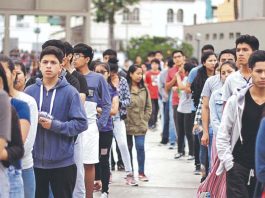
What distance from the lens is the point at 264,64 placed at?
7574mm

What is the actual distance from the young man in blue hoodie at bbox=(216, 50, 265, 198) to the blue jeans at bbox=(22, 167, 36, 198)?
1.66 metres

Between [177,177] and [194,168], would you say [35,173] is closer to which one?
[177,177]

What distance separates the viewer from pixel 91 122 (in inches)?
391

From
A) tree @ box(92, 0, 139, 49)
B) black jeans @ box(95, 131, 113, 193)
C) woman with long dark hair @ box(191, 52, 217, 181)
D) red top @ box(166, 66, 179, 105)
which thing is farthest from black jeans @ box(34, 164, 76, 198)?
tree @ box(92, 0, 139, 49)

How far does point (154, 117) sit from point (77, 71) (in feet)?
38.9

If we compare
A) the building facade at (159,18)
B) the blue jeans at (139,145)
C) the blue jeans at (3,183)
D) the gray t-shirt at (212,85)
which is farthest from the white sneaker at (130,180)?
the building facade at (159,18)

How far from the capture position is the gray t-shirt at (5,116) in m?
5.45

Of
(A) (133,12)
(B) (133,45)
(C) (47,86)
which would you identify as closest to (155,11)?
(A) (133,12)

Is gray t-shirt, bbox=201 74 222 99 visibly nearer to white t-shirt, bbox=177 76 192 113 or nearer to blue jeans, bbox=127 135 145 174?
blue jeans, bbox=127 135 145 174

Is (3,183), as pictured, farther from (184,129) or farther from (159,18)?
(159,18)

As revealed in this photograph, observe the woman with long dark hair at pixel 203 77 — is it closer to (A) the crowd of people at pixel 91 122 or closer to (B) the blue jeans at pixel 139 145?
(A) the crowd of people at pixel 91 122


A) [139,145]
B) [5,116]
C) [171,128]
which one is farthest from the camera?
[171,128]

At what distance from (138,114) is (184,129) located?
274 cm

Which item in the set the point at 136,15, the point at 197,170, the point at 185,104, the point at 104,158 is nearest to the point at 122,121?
the point at 104,158
